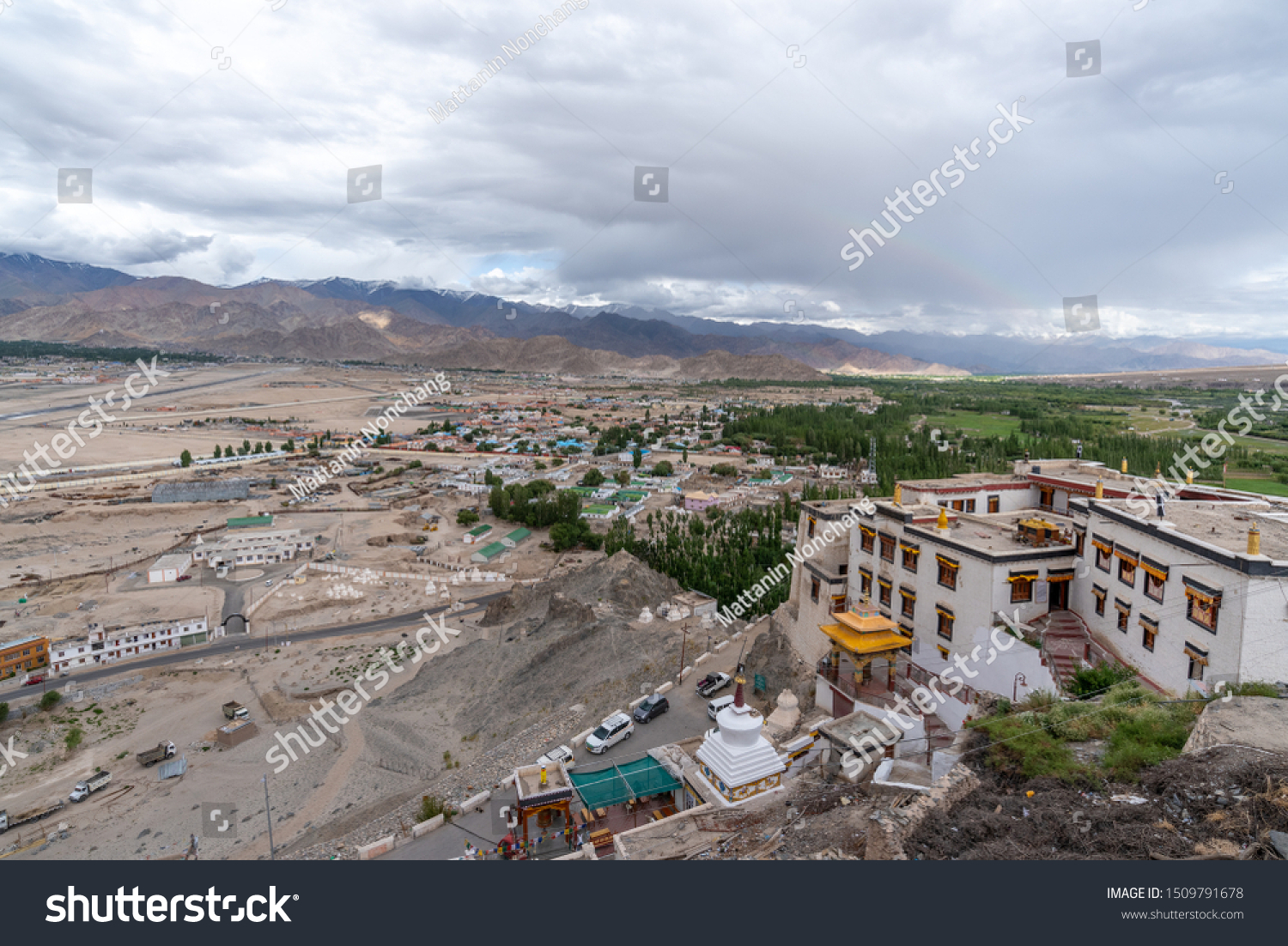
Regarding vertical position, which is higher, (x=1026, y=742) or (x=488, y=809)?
(x=1026, y=742)

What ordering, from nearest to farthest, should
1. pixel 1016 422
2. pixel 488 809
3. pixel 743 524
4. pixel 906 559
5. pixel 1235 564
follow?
pixel 1235 564 → pixel 488 809 → pixel 906 559 → pixel 743 524 → pixel 1016 422

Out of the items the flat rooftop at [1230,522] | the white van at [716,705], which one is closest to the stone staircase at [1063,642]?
the flat rooftop at [1230,522]

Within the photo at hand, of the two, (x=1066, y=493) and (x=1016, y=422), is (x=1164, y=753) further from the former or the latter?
(x=1016, y=422)

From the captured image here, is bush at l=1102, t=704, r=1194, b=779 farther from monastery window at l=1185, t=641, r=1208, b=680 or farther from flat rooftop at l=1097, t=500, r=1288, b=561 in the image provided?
flat rooftop at l=1097, t=500, r=1288, b=561

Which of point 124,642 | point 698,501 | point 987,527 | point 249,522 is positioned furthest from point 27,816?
point 698,501

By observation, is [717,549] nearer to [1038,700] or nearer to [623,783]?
[623,783]

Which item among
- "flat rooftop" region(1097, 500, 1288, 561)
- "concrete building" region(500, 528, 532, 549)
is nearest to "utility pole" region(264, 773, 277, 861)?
"flat rooftop" region(1097, 500, 1288, 561)

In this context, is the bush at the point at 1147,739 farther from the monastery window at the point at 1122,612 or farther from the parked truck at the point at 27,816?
the parked truck at the point at 27,816
